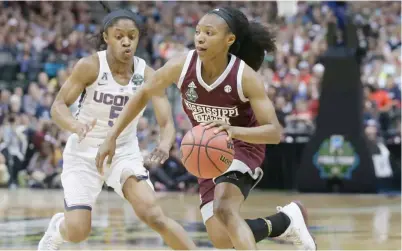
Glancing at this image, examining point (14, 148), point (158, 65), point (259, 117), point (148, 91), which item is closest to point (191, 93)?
point (148, 91)

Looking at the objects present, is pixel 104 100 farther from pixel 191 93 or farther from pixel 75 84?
pixel 191 93

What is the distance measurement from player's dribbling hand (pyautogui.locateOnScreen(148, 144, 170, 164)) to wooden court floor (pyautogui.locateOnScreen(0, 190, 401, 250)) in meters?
2.49

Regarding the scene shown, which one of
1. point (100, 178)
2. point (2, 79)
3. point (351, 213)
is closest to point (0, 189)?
point (2, 79)

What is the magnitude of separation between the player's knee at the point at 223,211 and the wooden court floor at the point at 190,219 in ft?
7.67

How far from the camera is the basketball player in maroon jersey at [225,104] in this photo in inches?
236

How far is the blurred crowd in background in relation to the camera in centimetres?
1554

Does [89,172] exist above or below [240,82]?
below

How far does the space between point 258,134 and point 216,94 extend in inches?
19.9

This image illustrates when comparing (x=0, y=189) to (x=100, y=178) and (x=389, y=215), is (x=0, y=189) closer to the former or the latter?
(x=389, y=215)

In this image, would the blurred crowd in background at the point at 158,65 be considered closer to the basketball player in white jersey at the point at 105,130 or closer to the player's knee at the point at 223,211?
the basketball player in white jersey at the point at 105,130

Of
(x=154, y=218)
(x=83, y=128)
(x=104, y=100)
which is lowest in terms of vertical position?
(x=154, y=218)

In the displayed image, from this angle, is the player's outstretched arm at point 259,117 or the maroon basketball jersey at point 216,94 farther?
the maroon basketball jersey at point 216,94

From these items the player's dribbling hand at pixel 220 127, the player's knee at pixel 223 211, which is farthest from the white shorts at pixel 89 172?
the player's dribbling hand at pixel 220 127

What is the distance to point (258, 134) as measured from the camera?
5801mm
